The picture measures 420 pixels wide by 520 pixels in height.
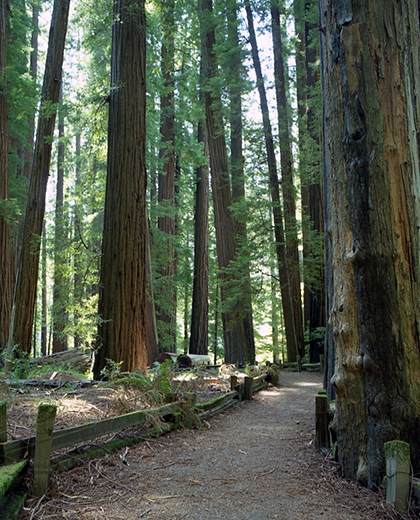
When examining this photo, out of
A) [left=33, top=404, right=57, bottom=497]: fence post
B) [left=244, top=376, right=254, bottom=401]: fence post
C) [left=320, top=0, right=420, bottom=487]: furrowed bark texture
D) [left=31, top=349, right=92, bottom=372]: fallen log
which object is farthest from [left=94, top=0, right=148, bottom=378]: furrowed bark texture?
[left=320, top=0, right=420, bottom=487]: furrowed bark texture

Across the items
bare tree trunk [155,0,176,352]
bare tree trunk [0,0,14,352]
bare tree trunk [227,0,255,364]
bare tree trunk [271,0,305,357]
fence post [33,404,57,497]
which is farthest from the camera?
bare tree trunk [155,0,176,352]

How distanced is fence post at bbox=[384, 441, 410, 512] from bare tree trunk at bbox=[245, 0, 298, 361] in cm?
1178

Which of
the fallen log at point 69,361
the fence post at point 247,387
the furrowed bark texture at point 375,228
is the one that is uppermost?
the furrowed bark texture at point 375,228

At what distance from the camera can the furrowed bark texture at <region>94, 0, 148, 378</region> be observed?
7.88 m

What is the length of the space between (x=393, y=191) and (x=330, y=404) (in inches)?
90.3

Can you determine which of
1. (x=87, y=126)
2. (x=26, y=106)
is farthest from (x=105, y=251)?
(x=26, y=106)

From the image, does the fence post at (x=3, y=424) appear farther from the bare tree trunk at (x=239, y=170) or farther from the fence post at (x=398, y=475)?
the bare tree trunk at (x=239, y=170)

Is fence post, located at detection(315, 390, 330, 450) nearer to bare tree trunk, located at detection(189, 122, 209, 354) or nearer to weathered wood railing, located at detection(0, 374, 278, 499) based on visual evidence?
weathered wood railing, located at detection(0, 374, 278, 499)

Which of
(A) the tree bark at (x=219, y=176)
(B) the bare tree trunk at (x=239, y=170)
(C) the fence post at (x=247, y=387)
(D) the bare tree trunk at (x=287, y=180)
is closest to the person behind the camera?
(C) the fence post at (x=247, y=387)

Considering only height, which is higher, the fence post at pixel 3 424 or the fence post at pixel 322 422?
the fence post at pixel 3 424

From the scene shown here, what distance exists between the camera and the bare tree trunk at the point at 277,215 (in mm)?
14867

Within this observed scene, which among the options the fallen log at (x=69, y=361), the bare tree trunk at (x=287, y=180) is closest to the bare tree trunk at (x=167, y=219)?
the bare tree trunk at (x=287, y=180)

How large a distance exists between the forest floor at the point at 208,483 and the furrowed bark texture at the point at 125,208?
252cm

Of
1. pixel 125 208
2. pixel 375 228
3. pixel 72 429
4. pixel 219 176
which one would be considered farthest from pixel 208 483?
pixel 219 176
